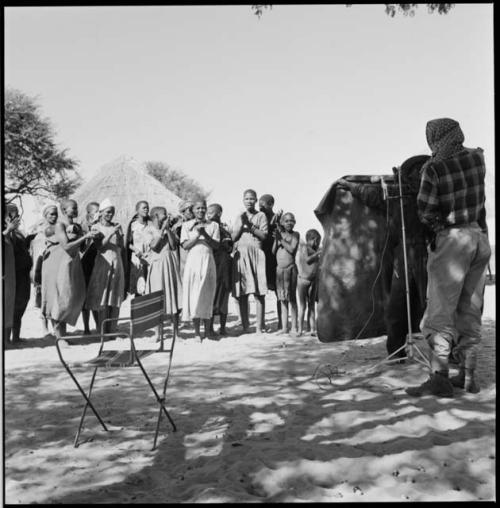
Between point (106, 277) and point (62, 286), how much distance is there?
2.40ft

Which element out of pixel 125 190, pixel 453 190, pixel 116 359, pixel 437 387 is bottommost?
pixel 437 387

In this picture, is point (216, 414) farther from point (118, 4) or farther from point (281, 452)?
point (118, 4)

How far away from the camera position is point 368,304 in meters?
6.77

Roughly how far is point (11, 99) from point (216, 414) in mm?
30464

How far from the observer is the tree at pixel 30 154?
1185 inches

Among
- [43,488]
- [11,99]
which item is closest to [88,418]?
[43,488]

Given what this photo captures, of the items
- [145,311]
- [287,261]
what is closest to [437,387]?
[145,311]

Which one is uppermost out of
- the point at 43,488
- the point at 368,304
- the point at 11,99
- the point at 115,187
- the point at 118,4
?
the point at 11,99

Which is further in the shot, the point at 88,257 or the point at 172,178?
the point at 172,178

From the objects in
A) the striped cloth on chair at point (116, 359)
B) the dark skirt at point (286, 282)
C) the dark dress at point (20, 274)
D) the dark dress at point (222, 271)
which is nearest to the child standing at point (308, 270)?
the dark skirt at point (286, 282)

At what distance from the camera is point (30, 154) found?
3066cm

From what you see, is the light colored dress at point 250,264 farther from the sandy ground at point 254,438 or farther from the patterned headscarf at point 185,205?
the sandy ground at point 254,438

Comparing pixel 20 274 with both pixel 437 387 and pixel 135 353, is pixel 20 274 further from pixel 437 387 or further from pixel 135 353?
pixel 437 387

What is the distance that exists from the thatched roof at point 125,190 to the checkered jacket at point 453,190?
20.8 m
